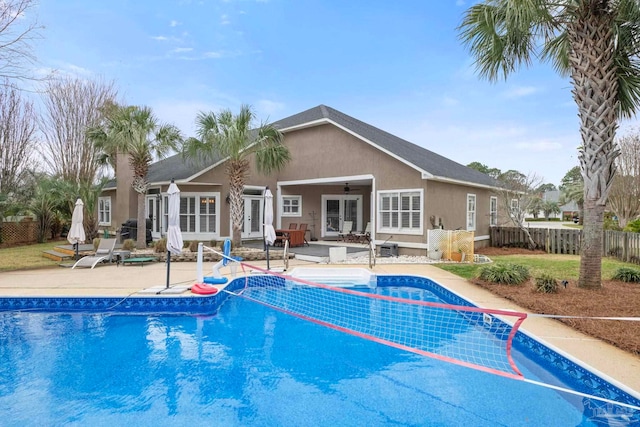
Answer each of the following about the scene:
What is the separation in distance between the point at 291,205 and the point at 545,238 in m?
13.0

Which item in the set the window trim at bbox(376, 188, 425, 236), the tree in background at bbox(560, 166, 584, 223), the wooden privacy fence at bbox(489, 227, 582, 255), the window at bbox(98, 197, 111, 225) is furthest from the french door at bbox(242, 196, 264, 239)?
the tree in background at bbox(560, 166, 584, 223)

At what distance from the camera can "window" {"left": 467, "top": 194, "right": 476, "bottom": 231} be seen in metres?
17.5

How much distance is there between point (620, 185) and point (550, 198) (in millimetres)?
49811

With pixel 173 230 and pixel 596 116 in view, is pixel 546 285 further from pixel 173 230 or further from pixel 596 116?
pixel 173 230

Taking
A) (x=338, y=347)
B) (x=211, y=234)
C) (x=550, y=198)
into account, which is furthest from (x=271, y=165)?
(x=550, y=198)

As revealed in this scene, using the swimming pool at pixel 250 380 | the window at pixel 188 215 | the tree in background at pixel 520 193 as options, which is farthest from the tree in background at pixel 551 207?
the swimming pool at pixel 250 380

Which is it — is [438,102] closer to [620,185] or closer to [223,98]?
[223,98]

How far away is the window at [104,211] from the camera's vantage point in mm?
22266

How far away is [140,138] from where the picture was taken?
15.4 m

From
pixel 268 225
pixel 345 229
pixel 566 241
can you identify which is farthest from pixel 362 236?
pixel 566 241

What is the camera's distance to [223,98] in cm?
2306

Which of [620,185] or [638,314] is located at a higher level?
[620,185]

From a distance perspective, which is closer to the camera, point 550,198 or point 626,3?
point 626,3

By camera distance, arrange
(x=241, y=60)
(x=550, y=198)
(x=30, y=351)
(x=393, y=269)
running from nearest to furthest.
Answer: (x=30, y=351) → (x=393, y=269) → (x=241, y=60) → (x=550, y=198)
